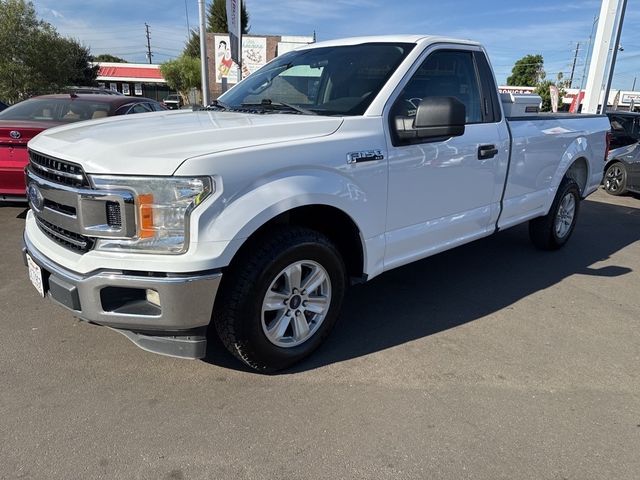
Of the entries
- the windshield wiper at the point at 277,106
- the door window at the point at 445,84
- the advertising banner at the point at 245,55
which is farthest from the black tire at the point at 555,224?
the advertising banner at the point at 245,55

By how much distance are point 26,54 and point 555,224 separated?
87.4ft

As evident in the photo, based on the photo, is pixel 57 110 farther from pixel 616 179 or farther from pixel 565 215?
pixel 616 179

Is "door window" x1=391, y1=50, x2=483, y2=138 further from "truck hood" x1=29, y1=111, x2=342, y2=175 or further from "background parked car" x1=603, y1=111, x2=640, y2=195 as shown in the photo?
"background parked car" x1=603, y1=111, x2=640, y2=195

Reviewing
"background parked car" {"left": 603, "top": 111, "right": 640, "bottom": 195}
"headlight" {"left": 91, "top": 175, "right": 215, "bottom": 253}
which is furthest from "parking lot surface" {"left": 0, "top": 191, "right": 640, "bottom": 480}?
"background parked car" {"left": 603, "top": 111, "right": 640, "bottom": 195}

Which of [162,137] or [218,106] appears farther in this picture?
[218,106]

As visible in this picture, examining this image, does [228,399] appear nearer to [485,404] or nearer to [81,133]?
[485,404]

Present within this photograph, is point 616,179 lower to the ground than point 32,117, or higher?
lower

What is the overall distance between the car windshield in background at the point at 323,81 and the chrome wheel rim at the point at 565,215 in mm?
3038

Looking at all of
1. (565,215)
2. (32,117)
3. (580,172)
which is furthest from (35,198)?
(580,172)

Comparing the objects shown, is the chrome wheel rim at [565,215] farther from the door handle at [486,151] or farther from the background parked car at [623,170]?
the background parked car at [623,170]

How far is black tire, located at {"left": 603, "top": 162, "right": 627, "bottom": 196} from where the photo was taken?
1023 cm

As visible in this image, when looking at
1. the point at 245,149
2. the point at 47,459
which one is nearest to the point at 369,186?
the point at 245,149

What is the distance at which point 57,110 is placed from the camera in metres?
6.53

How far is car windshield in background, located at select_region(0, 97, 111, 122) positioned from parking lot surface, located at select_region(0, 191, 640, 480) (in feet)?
9.16
